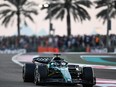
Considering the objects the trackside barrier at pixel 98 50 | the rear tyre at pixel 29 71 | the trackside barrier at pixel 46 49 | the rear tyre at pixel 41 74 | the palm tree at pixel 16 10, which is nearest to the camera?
the rear tyre at pixel 41 74

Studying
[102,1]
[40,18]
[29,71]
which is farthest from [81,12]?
[29,71]

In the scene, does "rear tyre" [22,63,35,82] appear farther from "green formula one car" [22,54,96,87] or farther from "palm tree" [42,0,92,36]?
"palm tree" [42,0,92,36]

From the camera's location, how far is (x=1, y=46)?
50406 millimetres

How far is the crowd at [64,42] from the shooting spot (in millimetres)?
46844

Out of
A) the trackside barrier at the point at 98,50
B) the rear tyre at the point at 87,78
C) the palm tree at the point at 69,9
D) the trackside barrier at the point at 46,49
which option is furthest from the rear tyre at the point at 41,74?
the palm tree at the point at 69,9

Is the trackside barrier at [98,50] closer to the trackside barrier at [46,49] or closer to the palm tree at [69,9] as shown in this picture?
the trackside barrier at [46,49]

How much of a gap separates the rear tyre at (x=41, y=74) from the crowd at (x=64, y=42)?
3202cm

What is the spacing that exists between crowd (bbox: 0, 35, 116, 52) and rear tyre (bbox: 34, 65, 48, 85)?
32.0m

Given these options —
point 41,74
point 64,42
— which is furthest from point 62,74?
point 64,42

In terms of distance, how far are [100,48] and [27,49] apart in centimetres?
740

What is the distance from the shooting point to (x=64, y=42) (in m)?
47.2

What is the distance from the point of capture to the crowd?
4684 centimetres

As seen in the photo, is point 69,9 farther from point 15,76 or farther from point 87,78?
point 87,78

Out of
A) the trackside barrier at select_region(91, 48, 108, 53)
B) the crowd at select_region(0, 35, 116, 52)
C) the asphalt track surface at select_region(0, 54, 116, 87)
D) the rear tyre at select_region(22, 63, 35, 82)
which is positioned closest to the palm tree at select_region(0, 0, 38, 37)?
the crowd at select_region(0, 35, 116, 52)
